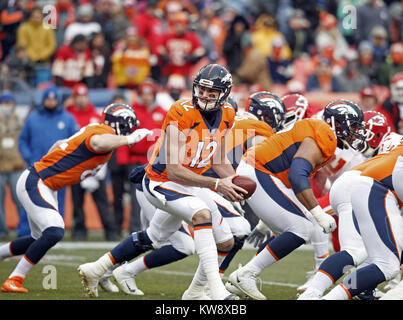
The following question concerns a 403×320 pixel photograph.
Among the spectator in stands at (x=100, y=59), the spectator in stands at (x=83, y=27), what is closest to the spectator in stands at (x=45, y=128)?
the spectator in stands at (x=100, y=59)

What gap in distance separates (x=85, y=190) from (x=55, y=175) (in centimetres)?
437

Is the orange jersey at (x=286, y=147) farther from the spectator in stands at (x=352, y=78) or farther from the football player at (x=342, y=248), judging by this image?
the spectator in stands at (x=352, y=78)

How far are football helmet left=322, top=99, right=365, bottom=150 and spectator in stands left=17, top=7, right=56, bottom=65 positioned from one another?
7532mm

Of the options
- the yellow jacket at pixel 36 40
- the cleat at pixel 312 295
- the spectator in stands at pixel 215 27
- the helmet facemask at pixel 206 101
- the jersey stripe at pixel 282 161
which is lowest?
the cleat at pixel 312 295

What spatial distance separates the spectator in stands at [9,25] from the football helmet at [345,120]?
8017 millimetres

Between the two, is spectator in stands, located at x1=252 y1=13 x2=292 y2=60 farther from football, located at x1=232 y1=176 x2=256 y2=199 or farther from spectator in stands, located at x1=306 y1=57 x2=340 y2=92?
football, located at x1=232 y1=176 x2=256 y2=199

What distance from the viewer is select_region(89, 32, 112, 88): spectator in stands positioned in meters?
12.8

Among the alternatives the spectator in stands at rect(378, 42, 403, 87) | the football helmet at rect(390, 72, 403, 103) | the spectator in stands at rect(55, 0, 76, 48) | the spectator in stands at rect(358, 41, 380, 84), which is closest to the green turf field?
the football helmet at rect(390, 72, 403, 103)

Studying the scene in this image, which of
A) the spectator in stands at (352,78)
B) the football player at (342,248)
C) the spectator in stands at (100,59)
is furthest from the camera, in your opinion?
the spectator in stands at (352,78)

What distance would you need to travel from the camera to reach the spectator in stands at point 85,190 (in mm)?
11164

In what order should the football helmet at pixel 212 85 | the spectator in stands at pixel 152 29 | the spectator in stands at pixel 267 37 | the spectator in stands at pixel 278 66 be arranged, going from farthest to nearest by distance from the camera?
the spectator in stands at pixel 267 37
the spectator in stands at pixel 278 66
the spectator in stands at pixel 152 29
the football helmet at pixel 212 85

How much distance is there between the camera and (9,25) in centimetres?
1308

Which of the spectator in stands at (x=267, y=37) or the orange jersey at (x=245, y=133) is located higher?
the spectator in stands at (x=267, y=37)
